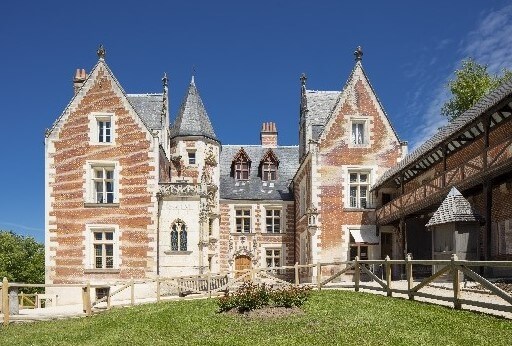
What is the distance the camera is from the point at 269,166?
35938 millimetres

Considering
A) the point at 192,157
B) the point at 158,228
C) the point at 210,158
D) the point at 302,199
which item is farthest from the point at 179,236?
the point at 302,199

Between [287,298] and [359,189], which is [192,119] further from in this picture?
[287,298]

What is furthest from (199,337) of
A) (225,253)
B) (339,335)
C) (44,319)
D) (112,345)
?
(225,253)

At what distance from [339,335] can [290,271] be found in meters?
24.1

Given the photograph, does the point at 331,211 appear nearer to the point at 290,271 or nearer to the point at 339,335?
the point at 290,271

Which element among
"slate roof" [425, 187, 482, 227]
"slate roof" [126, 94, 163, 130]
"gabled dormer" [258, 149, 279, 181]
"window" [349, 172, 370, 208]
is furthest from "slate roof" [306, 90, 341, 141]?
"slate roof" [425, 187, 482, 227]

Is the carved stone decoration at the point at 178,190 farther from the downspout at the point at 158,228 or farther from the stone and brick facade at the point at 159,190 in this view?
the downspout at the point at 158,228

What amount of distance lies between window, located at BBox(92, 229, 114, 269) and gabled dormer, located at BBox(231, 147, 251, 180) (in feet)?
40.5

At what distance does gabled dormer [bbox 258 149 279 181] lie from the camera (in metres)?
35.8

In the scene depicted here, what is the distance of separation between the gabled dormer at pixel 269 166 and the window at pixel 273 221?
268cm

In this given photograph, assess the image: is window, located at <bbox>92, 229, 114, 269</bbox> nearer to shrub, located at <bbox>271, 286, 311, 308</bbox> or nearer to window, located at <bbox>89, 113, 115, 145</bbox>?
window, located at <bbox>89, 113, 115, 145</bbox>

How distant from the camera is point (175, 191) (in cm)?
2534

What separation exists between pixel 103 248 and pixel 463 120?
17829mm

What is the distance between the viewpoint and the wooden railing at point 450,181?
1527cm
